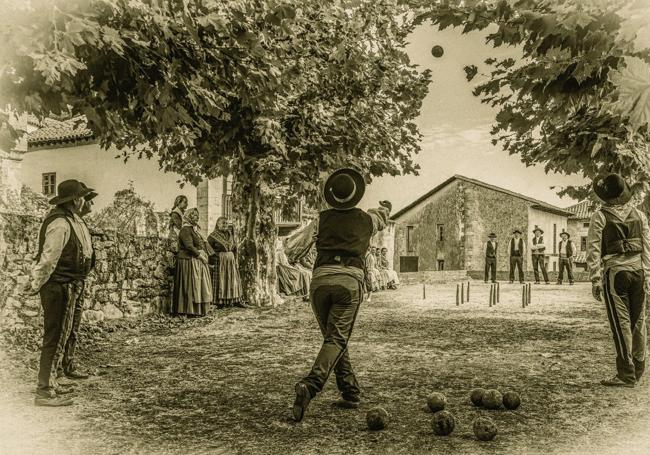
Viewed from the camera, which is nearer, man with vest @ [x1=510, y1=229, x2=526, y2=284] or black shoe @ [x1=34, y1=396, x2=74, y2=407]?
black shoe @ [x1=34, y1=396, x2=74, y2=407]

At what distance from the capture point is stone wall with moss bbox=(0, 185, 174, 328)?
9.14 meters

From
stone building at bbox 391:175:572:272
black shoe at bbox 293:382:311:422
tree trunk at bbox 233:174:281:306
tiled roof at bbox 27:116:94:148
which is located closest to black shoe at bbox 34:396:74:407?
black shoe at bbox 293:382:311:422

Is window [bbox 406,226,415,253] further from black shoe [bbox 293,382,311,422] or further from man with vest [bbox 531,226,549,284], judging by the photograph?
black shoe [bbox 293,382,311,422]

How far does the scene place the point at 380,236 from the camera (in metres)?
30.0

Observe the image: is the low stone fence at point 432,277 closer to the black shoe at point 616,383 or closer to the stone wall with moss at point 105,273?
the stone wall with moss at point 105,273

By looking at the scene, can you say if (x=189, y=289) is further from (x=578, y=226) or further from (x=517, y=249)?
(x=578, y=226)

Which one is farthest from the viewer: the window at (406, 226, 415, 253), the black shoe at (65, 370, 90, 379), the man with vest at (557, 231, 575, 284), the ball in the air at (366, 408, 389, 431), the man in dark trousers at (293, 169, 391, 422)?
the window at (406, 226, 415, 253)

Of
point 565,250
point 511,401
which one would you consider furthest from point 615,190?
point 565,250

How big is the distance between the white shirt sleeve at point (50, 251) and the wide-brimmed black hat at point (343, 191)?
2543 mm

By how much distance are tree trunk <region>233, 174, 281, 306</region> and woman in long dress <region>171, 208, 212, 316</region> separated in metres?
2.42

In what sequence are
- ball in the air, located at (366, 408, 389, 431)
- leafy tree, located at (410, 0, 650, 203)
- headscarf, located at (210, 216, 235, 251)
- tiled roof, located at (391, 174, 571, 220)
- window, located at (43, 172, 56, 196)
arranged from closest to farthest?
leafy tree, located at (410, 0, 650, 203)
ball in the air, located at (366, 408, 389, 431)
headscarf, located at (210, 216, 235, 251)
window, located at (43, 172, 56, 196)
tiled roof, located at (391, 174, 571, 220)

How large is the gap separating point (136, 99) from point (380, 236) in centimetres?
2304

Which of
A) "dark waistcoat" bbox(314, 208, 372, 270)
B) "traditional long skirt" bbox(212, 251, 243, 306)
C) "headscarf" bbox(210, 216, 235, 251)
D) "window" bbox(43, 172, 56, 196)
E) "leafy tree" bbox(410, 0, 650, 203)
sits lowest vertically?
"traditional long skirt" bbox(212, 251, 243, 306)

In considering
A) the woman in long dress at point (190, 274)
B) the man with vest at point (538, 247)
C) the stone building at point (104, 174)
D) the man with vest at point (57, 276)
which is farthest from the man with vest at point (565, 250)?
the man with vest at point (57, 276)
